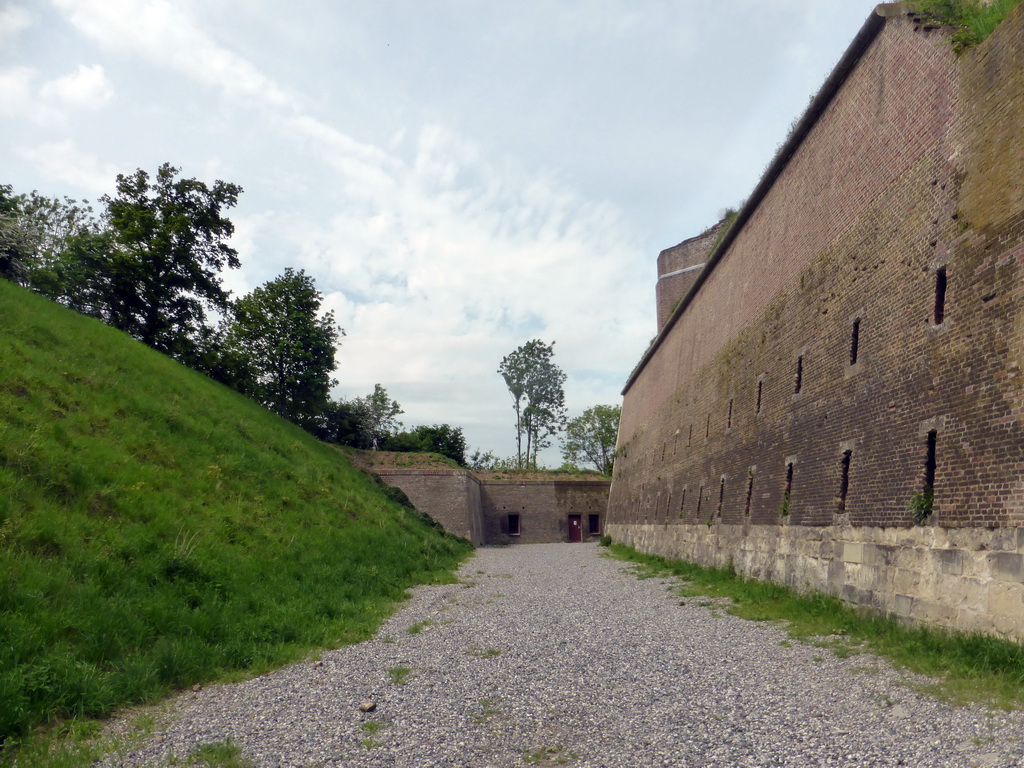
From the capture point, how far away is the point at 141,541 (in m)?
8.97

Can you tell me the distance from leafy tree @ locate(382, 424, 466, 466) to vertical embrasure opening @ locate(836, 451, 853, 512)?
45.9 m

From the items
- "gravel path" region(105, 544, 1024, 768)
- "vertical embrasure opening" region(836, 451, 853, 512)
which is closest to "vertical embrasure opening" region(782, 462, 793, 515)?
"vertical embrasure opening" region(836, 451, 853, 512)

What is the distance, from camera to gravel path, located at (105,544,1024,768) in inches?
186

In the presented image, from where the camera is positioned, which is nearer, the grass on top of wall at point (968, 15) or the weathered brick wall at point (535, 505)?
the grass on top of wall at point (968, 15)

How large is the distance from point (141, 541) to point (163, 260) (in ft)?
86.6

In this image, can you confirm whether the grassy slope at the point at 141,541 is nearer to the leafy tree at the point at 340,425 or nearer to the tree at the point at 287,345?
the tree at the point at 287,345

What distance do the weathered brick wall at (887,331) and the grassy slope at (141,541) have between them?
8221mm

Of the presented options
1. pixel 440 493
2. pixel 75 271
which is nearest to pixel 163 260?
pixel 75 271

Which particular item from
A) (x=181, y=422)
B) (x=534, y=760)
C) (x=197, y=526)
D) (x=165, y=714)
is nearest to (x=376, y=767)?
(x=534, y=760)

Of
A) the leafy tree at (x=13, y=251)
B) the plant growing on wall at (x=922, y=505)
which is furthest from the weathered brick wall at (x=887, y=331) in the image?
the leafy tree at (x=13, y=251)

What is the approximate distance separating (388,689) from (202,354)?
29.1m

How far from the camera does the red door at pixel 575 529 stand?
4553 cm

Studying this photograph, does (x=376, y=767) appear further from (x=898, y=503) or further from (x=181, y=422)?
(x=181, y=422)

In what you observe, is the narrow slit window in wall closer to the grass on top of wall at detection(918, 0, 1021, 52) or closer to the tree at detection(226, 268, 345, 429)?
the grass on top of wall at detection(918, 0, 1021, 52)
